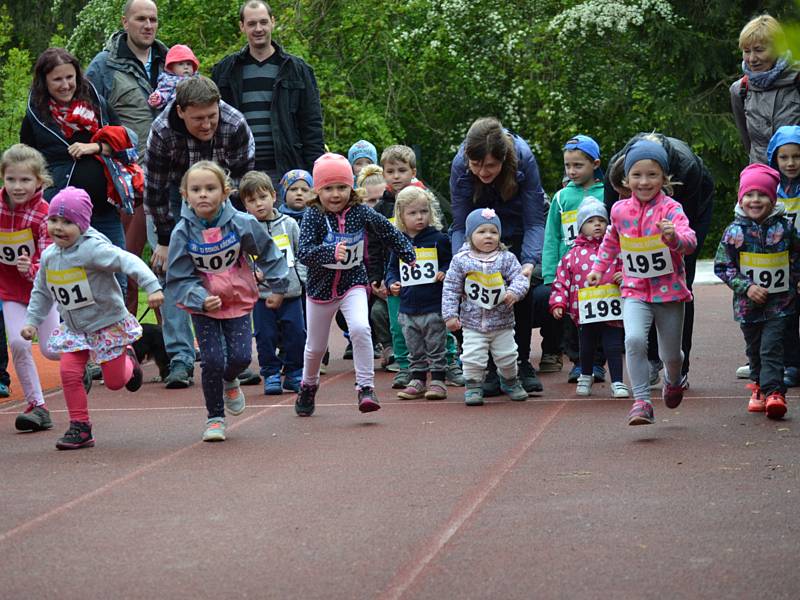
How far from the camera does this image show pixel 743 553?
16.5ft

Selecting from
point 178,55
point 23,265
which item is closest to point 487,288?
point 23,265

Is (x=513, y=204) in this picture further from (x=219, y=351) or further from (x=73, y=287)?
(x=73, y=287)

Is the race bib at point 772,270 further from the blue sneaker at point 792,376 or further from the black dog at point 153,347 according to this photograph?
the black dog at point 153,347

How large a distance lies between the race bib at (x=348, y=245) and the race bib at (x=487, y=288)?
95cm

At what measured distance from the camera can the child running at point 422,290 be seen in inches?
377

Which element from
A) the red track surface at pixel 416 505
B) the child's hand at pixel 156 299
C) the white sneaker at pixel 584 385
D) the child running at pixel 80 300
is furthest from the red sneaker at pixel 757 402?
the child running at pixel 80 300

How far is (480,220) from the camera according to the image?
920cm

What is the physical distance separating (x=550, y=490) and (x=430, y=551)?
1179 millimetres

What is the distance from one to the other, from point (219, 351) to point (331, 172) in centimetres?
137

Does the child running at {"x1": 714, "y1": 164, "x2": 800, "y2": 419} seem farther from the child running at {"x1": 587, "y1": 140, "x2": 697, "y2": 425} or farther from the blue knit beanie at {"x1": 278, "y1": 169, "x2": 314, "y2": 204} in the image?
the blue knit beanie at {"x1": 278, "y1": 169, "x2": 314, "y2": 204}

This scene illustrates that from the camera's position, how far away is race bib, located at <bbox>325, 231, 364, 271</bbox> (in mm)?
8492

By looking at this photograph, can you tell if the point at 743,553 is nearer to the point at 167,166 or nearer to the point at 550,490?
the point at 550,490

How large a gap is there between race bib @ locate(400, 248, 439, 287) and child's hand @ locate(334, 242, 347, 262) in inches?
54.5

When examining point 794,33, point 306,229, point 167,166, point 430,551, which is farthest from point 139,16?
point 794,33
